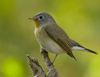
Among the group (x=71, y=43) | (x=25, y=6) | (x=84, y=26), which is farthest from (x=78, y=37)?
(x=71, y=43)

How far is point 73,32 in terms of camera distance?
8.72 meters

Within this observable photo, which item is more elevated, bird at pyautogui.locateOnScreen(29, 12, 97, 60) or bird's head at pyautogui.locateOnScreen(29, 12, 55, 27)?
bird's head at pyautogui.locateOnScreen(29, 12, 55, 27)

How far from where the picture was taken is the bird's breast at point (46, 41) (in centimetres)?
719

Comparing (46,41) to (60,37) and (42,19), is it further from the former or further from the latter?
(42,19)

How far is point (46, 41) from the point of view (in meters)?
7.22

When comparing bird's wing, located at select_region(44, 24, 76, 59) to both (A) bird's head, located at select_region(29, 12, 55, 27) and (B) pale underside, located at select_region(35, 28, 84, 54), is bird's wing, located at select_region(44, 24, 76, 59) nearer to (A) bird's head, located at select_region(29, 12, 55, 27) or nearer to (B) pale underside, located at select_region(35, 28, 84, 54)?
(B) pale underside, located at select_region(35, 28, 84, 54)

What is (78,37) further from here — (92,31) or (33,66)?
(33,66)

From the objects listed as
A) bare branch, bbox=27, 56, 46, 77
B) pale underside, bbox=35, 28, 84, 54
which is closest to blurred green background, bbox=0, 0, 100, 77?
pale underside, bbox=35, 28, 84, 54

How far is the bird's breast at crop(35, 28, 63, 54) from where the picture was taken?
7.19m

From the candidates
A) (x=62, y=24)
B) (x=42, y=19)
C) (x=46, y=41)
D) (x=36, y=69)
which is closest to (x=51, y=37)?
(x=46, y=41)

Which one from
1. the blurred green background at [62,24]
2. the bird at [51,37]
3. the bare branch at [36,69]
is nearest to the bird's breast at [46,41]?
the bird at [51,37]

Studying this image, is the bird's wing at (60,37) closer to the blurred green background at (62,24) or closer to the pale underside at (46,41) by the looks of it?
the pale underside at (46,41)

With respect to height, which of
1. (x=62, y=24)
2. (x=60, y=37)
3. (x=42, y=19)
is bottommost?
(x=62, y=24)

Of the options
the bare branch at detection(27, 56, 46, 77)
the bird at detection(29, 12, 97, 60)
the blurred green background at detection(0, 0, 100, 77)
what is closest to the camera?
the bare branch at detection(27, 56, 46, 77)
